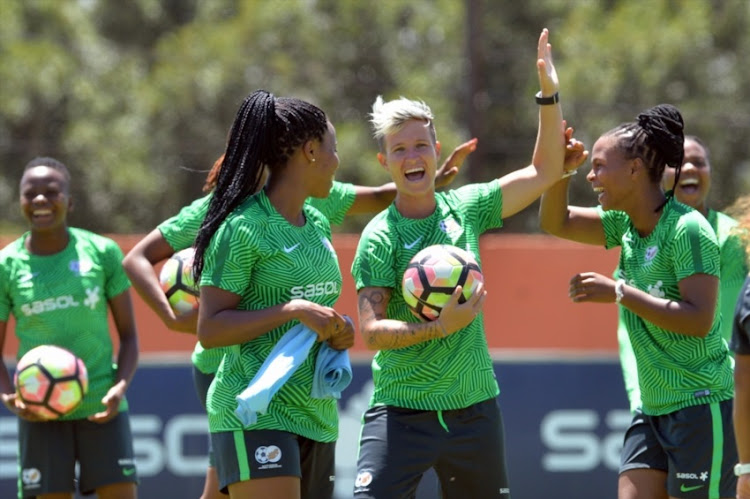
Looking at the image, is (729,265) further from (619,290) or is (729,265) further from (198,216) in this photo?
(198,216)

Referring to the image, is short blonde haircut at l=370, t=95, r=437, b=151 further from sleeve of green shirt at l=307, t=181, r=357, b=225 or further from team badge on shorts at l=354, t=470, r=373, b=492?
team badge on shorts at l=354, t=470, r=373, b=492

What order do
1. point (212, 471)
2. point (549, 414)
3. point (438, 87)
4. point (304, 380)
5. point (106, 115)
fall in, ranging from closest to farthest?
point (304, 380) → point (212, 471) → point (549, 414) → point (438, 87) → point (106, 115)

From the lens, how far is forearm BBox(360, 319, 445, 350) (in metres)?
5.00

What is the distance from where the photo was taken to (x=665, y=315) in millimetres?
5109

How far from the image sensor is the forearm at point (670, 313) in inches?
201

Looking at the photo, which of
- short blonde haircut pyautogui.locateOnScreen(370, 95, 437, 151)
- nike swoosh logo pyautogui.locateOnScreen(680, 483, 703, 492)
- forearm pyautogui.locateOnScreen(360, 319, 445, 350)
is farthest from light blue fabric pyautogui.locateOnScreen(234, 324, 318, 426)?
nike swoosh logo pyautogui.locateOnScreen(680, 483, 703, 492)

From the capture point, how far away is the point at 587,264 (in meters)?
9.64

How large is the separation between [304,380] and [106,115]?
15.4m

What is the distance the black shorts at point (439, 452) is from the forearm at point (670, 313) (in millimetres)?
749

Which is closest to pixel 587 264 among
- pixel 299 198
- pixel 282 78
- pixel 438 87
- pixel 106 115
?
pixel 299 198

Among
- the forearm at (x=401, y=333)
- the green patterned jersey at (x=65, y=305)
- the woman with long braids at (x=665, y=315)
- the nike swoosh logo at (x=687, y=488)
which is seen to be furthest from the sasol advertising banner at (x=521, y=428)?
the forearm at (x=401, y=333)

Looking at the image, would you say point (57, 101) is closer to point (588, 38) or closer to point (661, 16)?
point (588, 38)

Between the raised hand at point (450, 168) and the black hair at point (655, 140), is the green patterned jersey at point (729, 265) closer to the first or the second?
the black hair at point (655, 140)

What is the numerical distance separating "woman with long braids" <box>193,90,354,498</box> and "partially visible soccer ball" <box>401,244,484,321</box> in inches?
12.7
